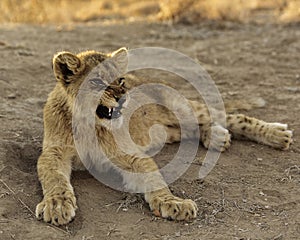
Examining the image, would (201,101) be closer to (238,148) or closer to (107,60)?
(238,148)

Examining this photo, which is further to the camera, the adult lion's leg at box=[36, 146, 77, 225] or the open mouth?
the open mouth

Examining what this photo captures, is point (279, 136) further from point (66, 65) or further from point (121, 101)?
point (66, 65)

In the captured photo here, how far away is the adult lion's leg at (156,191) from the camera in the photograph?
13.5 feet

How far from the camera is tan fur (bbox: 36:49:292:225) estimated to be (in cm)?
411

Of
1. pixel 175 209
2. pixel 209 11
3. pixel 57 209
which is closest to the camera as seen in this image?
pixel 57 209

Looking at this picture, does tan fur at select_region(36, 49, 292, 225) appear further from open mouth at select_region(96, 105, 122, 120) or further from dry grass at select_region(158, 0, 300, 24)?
dry grass at select_region(158, 0, 300, 24)

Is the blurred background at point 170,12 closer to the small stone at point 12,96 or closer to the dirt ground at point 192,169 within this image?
the dirt ground at point 192,169

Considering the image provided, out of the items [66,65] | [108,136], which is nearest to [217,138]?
[108,136]

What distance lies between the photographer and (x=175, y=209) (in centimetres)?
410

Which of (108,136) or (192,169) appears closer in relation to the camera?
(108,136)

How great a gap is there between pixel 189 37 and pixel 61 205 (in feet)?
18.8

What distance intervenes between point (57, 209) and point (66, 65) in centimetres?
110

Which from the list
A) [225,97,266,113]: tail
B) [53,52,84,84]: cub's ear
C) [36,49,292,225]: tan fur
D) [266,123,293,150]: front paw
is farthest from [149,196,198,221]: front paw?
[225,97,266,113]: tail

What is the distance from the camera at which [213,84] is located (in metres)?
7.17
